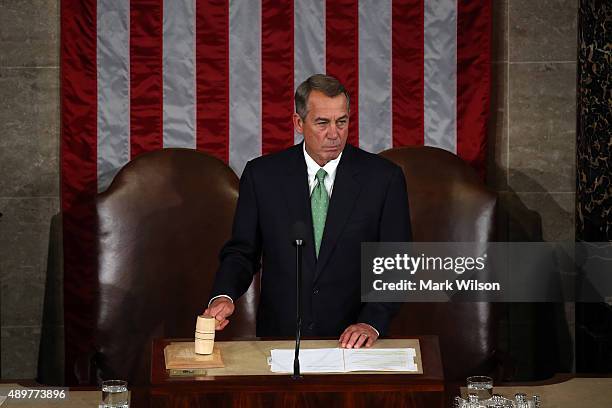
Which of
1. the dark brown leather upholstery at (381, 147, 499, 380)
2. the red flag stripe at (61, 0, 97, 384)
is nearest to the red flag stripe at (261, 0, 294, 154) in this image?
the dark brown leather upholstery at (381, 147, 499, 380)

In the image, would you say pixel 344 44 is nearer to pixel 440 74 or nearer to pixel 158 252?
pixel 440 74

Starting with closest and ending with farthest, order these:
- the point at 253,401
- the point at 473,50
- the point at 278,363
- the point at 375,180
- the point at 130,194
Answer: the point at 253,401 < the point at 278,363 < the point at 375,180 < the point at 130,194 < the point at 473,50

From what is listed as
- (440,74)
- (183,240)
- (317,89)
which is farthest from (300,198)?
(440,74)

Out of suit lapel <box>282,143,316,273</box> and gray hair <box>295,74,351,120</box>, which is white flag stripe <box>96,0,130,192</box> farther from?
gray hair <box>295,74,351,120</box>

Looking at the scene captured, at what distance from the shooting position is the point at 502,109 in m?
4.86

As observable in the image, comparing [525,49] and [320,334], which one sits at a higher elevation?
[525,49]

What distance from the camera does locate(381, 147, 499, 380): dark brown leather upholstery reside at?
4449mm

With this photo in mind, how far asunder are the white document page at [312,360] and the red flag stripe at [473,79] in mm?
2037

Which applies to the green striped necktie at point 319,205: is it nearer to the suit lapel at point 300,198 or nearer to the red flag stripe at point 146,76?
the suit lapel at point 300,198

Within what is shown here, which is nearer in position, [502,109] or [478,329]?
[478,329]

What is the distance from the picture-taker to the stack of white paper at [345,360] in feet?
9.09

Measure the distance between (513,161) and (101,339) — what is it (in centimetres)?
198

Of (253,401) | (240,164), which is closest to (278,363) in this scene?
(253,401)

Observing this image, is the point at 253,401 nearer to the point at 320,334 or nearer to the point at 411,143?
the point at 320,334
